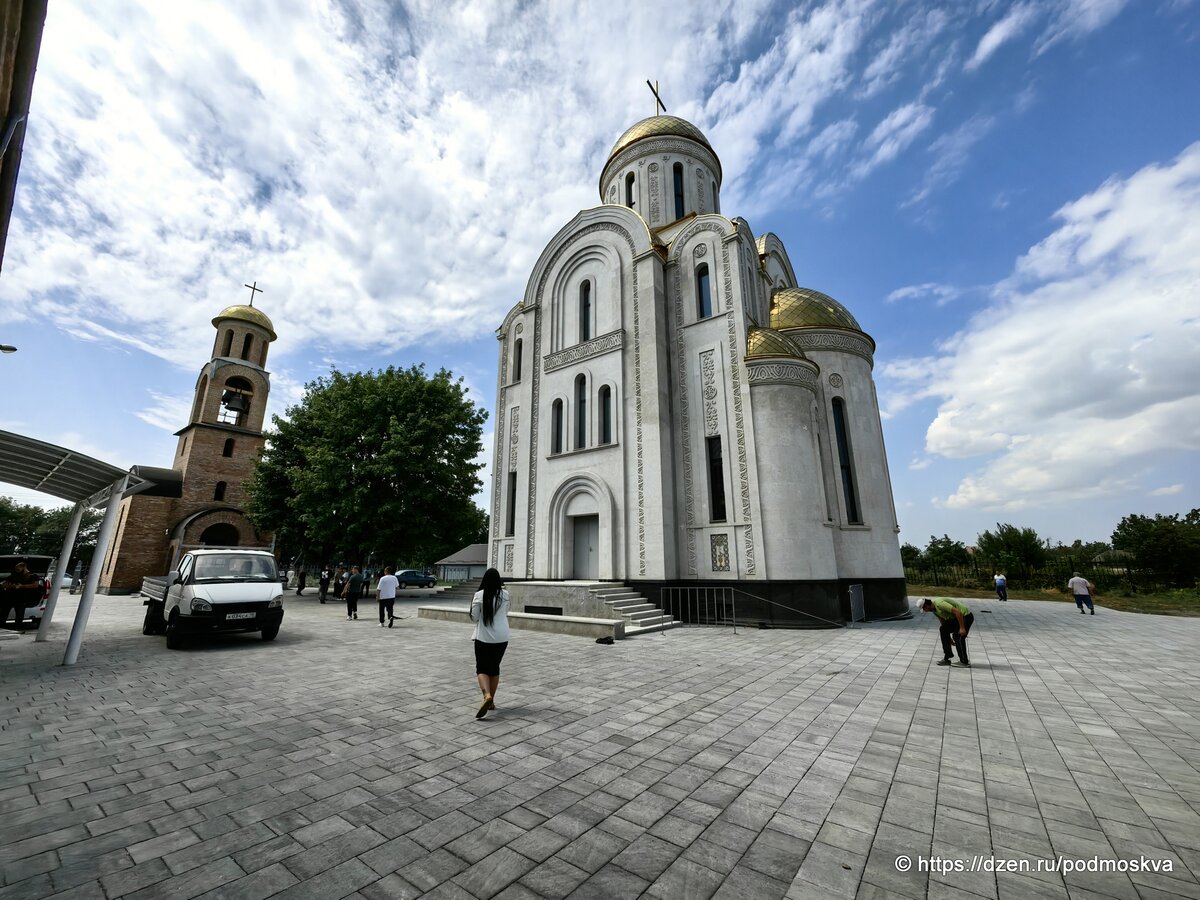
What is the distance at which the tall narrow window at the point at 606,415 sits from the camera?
15.8 metres

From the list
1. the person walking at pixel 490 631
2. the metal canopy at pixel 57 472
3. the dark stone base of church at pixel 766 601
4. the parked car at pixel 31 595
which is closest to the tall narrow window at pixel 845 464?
the dark stone base of church at pixel 766 601

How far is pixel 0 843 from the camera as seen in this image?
263cm

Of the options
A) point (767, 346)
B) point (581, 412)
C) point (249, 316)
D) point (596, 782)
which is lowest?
point (596, 782)

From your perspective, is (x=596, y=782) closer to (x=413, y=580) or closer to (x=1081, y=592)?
(x=1081, y=592)

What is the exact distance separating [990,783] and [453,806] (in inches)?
154

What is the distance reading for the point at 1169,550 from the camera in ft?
86.5

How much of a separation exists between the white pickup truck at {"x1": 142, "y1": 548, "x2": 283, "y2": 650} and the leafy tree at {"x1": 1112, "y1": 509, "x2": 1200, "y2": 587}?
41.5m

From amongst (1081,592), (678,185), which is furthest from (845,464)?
(678,185)

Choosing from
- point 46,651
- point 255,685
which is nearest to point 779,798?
point 255,685

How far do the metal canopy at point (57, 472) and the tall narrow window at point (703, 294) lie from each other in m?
14.4

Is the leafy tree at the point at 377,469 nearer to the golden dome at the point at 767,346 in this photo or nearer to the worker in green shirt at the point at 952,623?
the golden dome at the point at 767,346

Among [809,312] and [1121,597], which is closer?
[809,312]

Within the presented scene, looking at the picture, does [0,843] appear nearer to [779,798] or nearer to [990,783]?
[779,798]

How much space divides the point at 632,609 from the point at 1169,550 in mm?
34243
